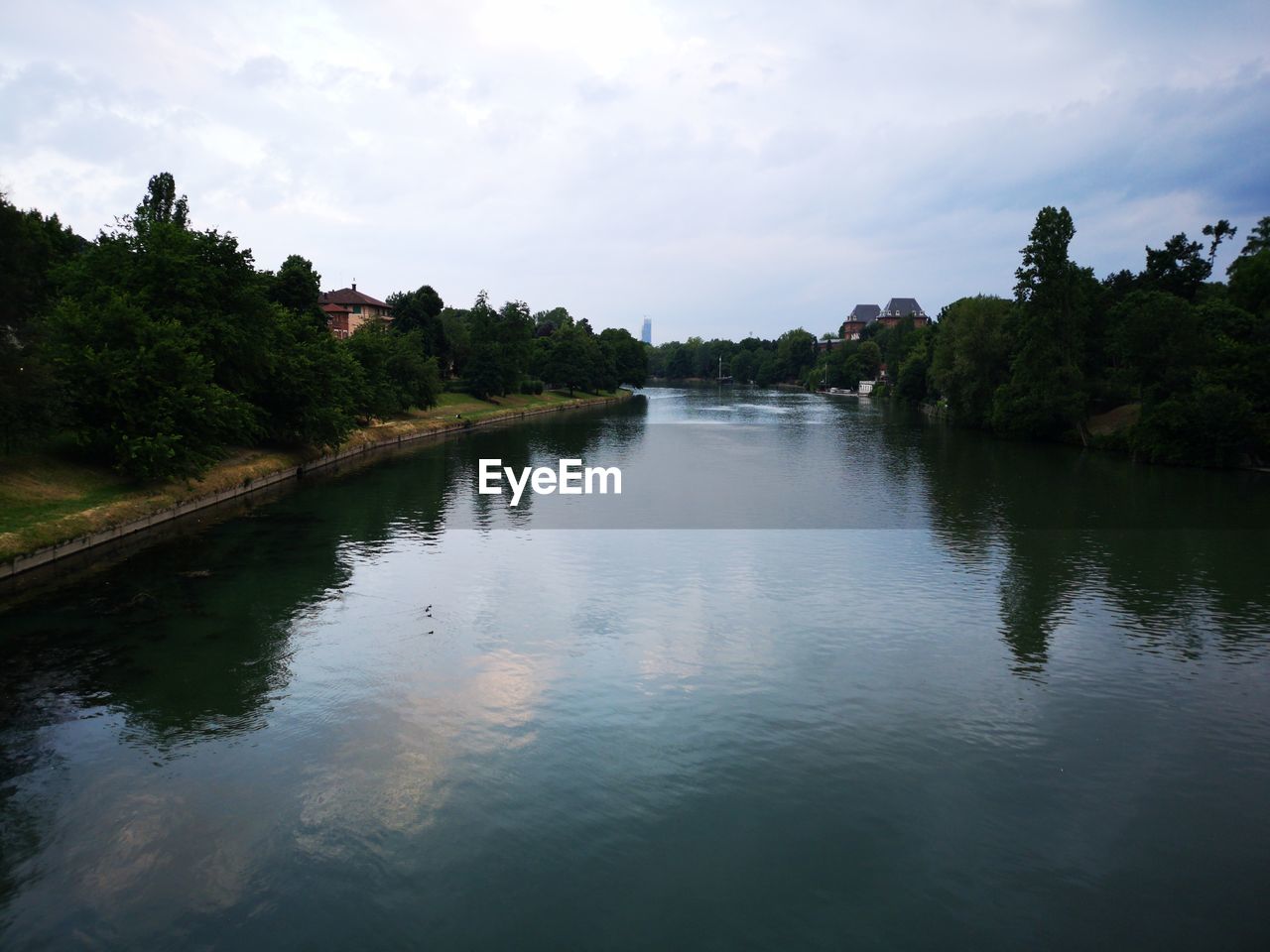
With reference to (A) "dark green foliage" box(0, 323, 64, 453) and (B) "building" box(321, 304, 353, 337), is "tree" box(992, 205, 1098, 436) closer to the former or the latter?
(A) "dark green foliage" box(0, 323, 64, 453)

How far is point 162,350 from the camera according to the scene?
3591 centimetres

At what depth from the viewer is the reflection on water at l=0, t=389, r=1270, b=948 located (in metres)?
11.0

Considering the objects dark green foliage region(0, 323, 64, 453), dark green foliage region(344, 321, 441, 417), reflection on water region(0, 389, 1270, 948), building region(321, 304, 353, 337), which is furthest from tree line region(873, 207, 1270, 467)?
building region(321, 304, 353, 337)

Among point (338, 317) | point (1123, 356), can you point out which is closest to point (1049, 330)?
point (1123, 356)

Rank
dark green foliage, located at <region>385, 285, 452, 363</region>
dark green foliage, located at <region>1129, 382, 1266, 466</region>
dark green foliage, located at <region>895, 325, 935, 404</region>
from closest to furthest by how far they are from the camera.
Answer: dark green foliage, located at <region>1129, 382, 1266, 466</region>, dark green foliage, located at <region>385, 285, 452, 363</region>, dark green foliage, located at <region>895, 325, 935, 404</region>

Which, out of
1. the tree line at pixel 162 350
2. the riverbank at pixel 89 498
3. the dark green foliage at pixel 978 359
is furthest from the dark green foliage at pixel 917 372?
the riverbank at pixel 89 498

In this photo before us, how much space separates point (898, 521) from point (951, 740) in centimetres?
2377

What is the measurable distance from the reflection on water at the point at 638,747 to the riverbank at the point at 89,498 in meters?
2.51

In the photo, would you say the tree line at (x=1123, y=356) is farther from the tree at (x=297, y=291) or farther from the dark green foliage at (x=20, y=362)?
the dark green foliage at (x=20, y=362)

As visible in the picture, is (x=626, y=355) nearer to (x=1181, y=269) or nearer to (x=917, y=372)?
(x=917, y=372)

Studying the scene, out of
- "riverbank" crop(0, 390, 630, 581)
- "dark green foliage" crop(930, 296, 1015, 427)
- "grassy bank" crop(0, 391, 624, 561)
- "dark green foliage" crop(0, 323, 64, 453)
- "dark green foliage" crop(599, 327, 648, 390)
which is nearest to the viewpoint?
"riverbank" crop(0, 390, 630, 581)

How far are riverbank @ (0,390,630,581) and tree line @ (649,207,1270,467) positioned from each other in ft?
200

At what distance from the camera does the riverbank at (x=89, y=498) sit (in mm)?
27641

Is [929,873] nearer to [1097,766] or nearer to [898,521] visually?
[1097,766]
